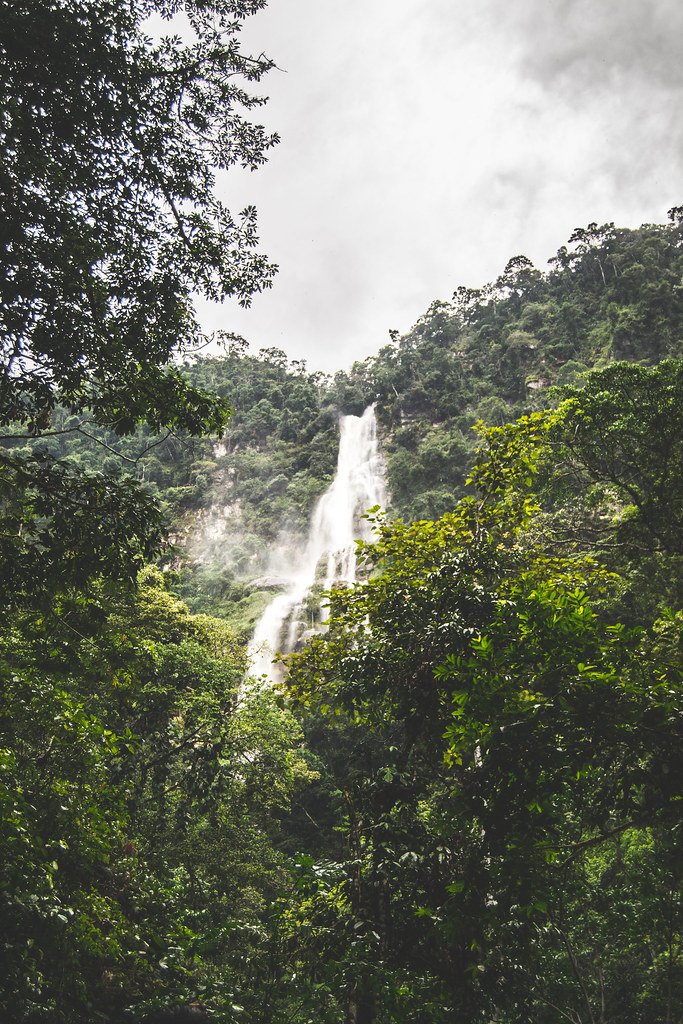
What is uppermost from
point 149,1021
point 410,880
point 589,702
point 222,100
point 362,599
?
point 222,100

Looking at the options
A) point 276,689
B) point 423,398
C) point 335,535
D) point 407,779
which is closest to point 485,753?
point 407,779

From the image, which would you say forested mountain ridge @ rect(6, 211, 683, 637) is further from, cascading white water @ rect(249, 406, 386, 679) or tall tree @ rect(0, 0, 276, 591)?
tall tree @ rect(0, 0, 276, 591)

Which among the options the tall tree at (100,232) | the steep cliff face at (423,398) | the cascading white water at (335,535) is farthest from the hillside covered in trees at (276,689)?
the steep cliff face at (423,398)

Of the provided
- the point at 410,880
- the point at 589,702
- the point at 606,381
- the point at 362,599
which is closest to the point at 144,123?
the point at 362,599

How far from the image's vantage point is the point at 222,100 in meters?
5.36

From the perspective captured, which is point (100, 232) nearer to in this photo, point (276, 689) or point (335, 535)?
point (276, 689)

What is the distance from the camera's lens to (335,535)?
4431cm

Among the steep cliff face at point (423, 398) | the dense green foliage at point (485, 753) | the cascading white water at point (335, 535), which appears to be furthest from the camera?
the steep cliff face at point (423, 398)

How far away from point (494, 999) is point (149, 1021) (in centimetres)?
276

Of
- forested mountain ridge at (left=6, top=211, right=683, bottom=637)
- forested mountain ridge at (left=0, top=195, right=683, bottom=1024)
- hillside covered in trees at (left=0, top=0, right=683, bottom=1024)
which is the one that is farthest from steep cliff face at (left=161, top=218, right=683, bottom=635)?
hillside covered in trees at (left=0, top=0, right=683, bottom=1024)

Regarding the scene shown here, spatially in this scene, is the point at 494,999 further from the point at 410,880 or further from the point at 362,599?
the point at 362,599

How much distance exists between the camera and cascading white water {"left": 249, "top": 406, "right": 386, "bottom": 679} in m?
31.0

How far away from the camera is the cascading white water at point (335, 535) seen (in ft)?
102

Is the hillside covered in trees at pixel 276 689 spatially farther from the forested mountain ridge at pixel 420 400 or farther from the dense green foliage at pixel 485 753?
the forested mountain ridge at pixel 420 400
